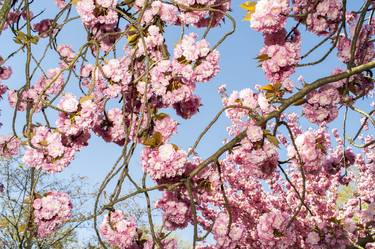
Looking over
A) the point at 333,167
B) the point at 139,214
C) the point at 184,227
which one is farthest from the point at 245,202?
the point at 139,214

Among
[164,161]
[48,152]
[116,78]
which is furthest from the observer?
[48,152]

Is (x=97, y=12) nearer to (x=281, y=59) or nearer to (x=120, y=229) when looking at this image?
(x=281, y=59)

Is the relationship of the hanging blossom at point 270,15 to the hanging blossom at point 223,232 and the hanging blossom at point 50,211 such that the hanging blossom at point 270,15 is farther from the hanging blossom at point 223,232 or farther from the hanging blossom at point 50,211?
the hanging blossom at point 50,211

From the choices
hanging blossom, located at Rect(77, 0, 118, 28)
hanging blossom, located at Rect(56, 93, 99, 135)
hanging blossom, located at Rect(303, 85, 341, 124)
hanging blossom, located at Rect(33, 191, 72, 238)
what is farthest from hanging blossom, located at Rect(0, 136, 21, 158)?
hanging blossom, located at Rect(303, 85, 341, 124)

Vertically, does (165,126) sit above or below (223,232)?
above

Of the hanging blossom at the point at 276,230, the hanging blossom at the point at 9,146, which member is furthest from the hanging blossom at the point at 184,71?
the hanging blossom at the point at 9,146

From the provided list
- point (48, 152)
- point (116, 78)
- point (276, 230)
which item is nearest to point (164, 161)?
point (116, 78)

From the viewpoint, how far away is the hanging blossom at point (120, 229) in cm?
307

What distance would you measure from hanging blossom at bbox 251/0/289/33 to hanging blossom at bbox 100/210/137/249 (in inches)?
57.2

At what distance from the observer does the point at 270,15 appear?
322 cm

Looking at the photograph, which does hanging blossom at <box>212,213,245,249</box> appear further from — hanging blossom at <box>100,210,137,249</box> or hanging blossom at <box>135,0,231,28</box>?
hanging blossom at <box>135,0,231,28</box>

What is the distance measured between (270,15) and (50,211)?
1.88m

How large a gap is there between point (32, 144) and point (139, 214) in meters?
18.9

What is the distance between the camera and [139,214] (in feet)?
70.9
